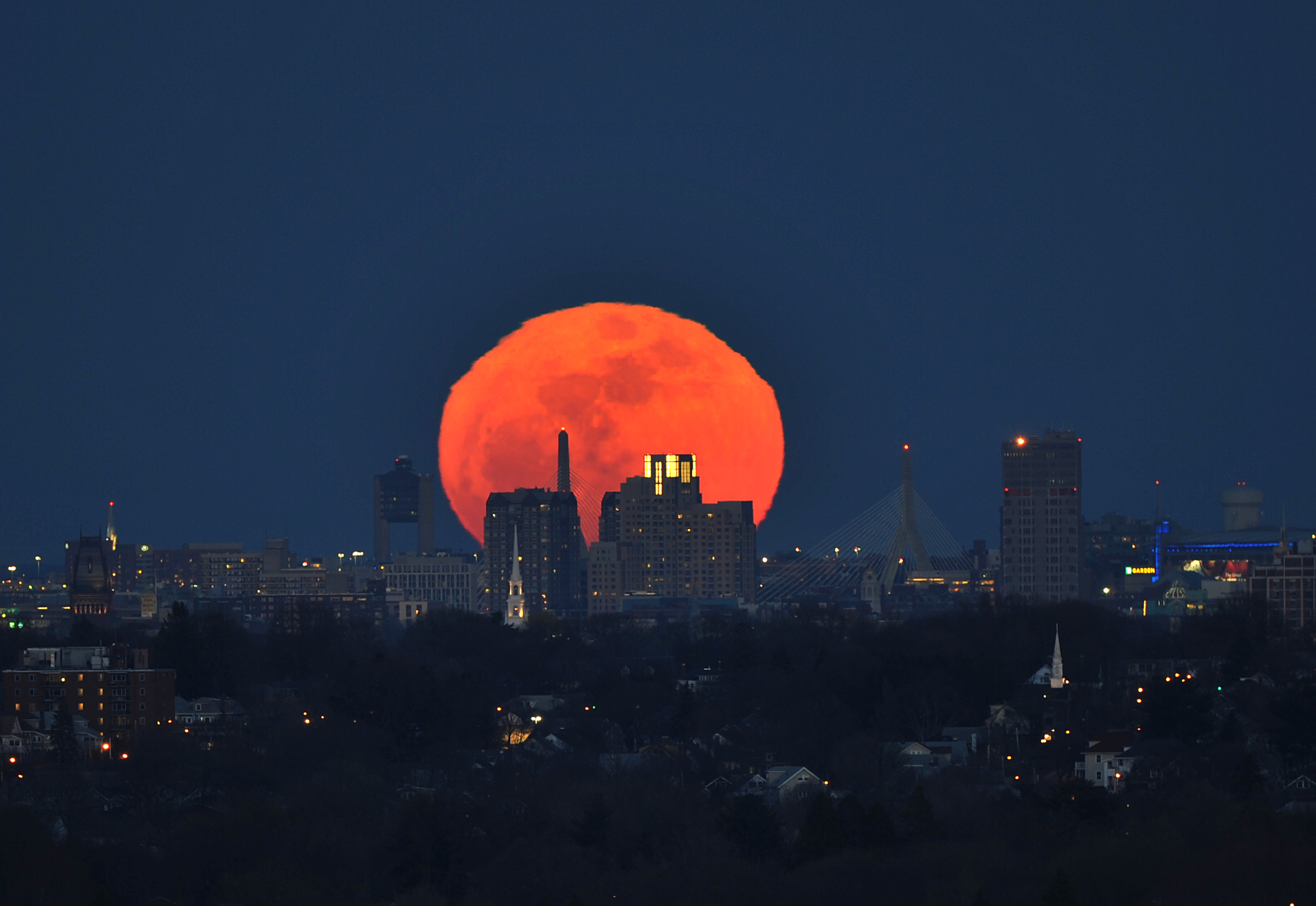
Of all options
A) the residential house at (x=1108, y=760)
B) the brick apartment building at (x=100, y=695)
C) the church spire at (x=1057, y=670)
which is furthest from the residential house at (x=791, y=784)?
the brick apartment building at (x=100, y=695)

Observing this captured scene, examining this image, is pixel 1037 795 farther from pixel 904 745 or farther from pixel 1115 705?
pixel 1115 705

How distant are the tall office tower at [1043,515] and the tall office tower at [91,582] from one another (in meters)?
57.7

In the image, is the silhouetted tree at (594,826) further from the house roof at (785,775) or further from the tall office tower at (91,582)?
the tall office tower at (91,582)

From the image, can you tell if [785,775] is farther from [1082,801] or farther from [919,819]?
[1082,801]

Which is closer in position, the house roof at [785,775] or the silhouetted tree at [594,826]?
the silhouetted tree at [594,826]

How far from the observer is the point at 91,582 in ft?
537

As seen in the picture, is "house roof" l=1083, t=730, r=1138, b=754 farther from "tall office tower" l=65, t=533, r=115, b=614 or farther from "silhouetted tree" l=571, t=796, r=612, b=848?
"tall office tower" l=65, t=533, r=115, b=614

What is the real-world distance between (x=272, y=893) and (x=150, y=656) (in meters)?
39.4

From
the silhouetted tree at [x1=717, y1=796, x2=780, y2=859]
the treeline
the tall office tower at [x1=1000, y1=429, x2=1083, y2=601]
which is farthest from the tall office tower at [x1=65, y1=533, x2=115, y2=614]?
the silhouetted tree at [x1=717, y1=796, x2=780, y2=859]

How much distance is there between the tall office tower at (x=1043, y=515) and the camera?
177375mm

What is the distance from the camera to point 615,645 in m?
111

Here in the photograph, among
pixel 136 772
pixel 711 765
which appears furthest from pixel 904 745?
pixel 136 772

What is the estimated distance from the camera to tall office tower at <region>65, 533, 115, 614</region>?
529 feet

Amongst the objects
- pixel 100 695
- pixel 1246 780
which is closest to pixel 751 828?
pixel 1246 780
